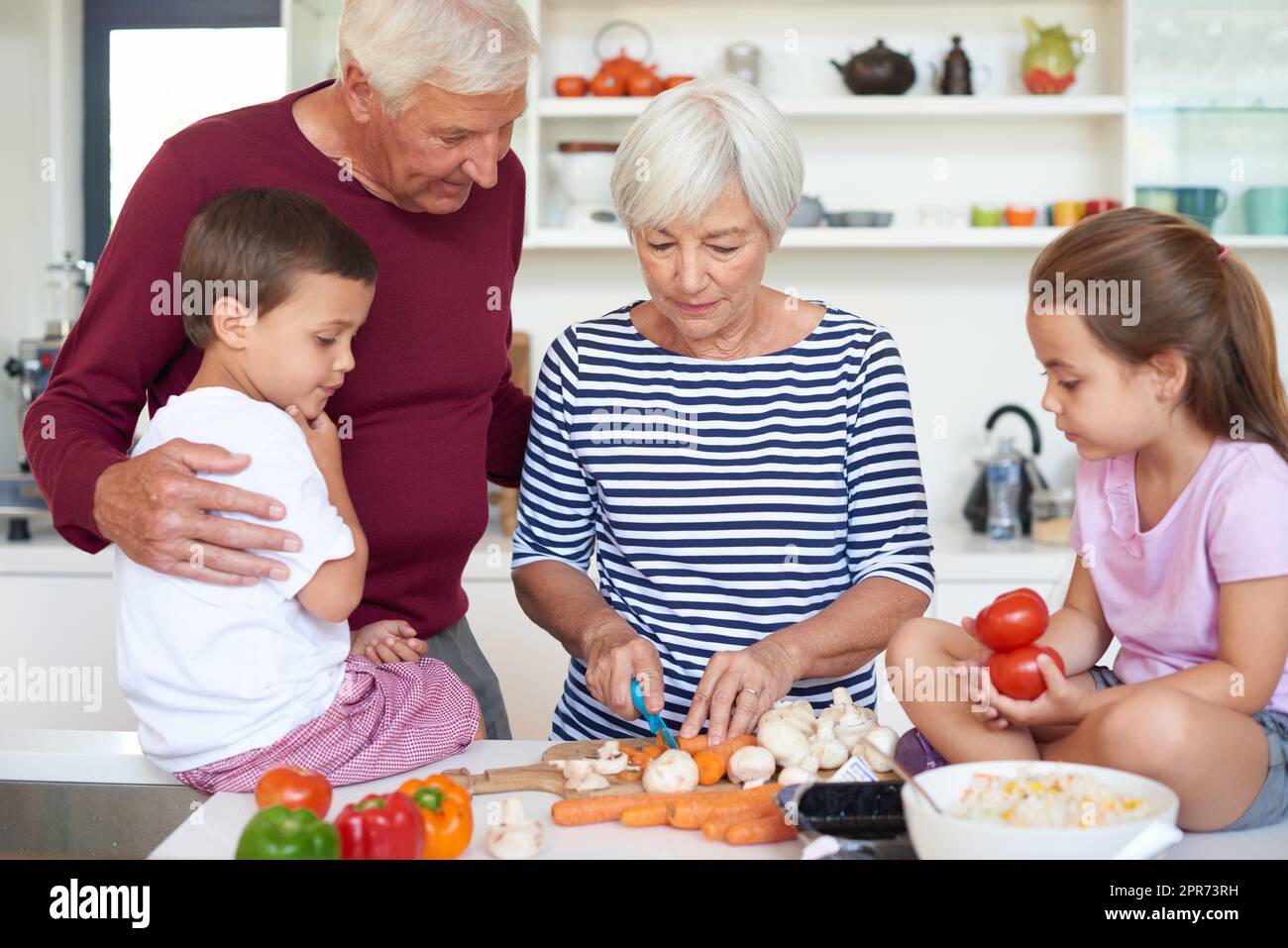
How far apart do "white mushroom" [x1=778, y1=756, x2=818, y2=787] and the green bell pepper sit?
1.39ft

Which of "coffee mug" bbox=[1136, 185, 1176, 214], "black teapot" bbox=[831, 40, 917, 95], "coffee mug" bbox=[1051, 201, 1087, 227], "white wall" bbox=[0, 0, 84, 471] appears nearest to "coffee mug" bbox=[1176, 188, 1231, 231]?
"coffee mug" bbox=[1136, 185, 1176, 214]

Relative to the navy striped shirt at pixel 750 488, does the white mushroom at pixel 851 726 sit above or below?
Answer: below

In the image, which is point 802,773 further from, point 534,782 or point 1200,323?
point 1200,323

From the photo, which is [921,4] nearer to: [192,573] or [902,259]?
[902,259]

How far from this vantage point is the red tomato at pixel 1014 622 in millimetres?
1168

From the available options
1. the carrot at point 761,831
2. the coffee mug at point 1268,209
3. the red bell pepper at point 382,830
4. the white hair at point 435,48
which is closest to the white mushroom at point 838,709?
the carrot at point 761,831

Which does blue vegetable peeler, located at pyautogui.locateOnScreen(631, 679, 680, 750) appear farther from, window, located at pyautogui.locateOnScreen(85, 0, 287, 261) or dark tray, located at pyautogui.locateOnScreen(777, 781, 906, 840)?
window, located at pyautogui.locateOnScreen(85, 0, 287, 261)

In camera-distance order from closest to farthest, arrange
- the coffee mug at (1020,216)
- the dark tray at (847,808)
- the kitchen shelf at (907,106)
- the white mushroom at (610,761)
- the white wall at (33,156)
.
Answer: the dark tray at (847,808) → the white mushroom at (610,761) → the kitchen shelf at (907,106) → the coffee mug at (1020,216) → the white wall at (33,156)

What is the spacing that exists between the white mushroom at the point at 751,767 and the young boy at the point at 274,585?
32cm

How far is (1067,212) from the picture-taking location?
3340 mm

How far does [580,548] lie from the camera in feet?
5.78

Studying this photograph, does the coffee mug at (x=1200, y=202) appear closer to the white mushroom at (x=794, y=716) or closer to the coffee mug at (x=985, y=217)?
the coffee mug at (x=985, y=217)

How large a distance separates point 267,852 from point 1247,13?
340 centimetres

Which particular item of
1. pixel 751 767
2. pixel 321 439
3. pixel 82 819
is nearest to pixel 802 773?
pixel 751 767
